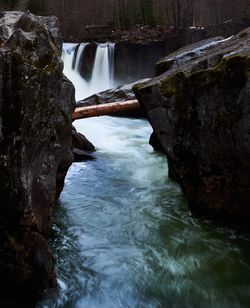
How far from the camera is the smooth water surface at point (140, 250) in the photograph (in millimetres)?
3805

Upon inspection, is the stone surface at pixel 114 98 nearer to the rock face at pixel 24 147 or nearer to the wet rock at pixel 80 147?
the wet rock at pixel 80 147

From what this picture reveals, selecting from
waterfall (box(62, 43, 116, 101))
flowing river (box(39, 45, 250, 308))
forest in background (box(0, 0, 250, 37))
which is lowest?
flowing river (box(39, 45, 250, 308))

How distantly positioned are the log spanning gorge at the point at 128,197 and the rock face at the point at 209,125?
0.04 ft

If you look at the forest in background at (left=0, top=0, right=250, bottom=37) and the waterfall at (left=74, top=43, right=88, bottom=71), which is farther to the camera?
the forest in background at (left=0, top=0, right=250, bottom=37)

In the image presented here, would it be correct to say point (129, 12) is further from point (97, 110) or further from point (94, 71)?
point (97, 110)

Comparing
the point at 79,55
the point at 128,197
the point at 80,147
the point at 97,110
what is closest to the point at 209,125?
the point at 128,197

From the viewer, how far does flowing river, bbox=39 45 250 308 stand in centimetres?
380

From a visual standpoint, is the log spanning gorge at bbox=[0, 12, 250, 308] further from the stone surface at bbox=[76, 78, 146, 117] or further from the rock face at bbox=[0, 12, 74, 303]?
the stone surface at bbox=[76, 78, 146, 117]

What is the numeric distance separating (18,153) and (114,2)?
1055 inches

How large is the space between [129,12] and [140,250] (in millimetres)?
25778

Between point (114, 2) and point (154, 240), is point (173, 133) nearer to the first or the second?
point (154, 240)

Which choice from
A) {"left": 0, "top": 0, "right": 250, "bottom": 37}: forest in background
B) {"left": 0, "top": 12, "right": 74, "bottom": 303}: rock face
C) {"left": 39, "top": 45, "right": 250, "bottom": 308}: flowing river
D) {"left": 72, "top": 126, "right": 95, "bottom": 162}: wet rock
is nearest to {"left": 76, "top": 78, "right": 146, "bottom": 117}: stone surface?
{"left": 72, "top": 126, "right": 95, "bottom": 162}: wet rock

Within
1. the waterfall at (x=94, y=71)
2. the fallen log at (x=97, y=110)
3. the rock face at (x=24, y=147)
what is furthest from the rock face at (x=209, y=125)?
the waterfall at (x=94, y=71)

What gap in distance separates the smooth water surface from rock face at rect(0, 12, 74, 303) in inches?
16.4
